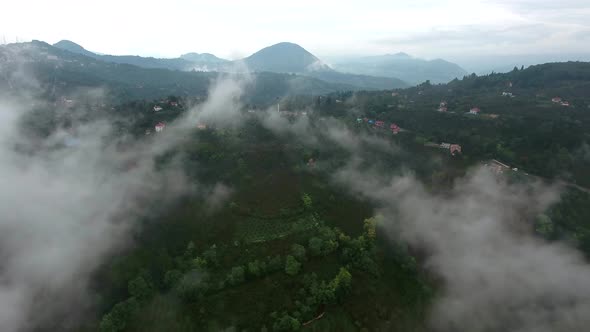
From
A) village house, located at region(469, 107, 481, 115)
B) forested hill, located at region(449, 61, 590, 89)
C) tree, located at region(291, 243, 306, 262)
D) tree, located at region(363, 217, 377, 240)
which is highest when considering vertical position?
forested hill, located at region(449, 61, 590, 89)

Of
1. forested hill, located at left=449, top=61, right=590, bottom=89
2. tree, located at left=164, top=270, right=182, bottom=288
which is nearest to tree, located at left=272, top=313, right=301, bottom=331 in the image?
tree, located at left=164, top=270, right=182, bottom=288

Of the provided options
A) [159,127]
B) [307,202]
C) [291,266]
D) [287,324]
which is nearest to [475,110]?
[307,202]

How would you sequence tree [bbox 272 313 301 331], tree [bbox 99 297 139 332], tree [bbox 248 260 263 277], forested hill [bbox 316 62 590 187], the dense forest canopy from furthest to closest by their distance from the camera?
forested hill [bbox 316 62 590 187] < tree [bbox 248 260 263 277] < the dense forest canopy < tree [bbox 99 297 139 332] < tree [bbox 272 313 301 331]

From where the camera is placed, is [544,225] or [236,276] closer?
[236,276]

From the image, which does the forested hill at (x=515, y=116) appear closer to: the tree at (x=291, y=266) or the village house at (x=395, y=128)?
the village house at (x=395, y=128)

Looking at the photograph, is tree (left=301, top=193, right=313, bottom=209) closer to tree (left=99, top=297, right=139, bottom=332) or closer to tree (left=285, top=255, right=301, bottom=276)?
tree (left=285, top=255, right=301, bottom=276)

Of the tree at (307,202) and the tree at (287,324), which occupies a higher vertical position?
the tree at (307,202)

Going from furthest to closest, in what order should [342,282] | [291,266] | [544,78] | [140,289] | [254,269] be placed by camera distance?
1. [544,78]
2. [291,266]
3. [254,269]
4. [342,282]
5. [140,289]

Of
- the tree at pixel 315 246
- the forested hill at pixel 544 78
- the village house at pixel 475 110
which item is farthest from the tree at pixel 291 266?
the forested hill at pixel 544 78

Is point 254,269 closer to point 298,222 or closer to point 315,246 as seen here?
point 315,246
